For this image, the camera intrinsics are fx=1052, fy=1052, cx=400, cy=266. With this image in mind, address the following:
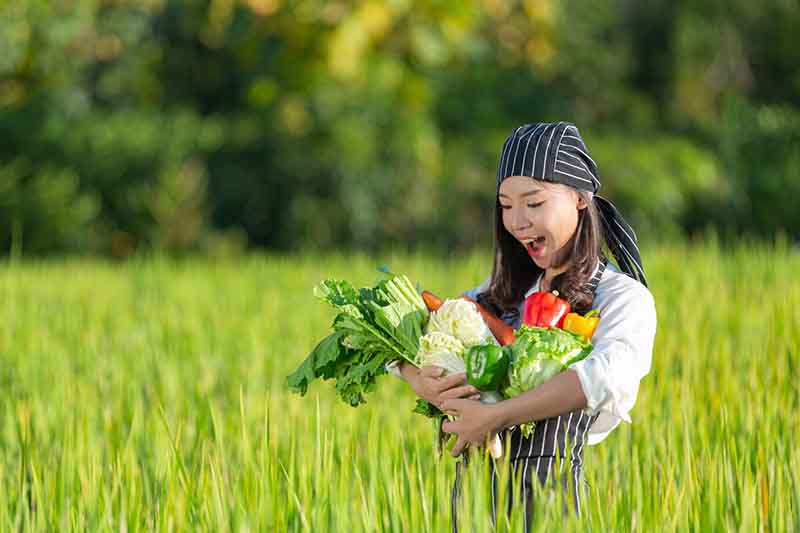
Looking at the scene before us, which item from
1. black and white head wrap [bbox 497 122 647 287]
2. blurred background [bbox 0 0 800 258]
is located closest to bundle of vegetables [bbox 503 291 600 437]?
black and white head wrap [bbox 497 122 647 287]

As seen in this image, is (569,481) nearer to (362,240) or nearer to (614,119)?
(362,240)

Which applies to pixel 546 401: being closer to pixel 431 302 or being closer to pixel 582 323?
pixel 582 323

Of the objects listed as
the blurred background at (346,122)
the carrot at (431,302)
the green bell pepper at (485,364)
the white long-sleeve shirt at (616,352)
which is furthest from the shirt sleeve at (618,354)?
the blurred background at (346,122)

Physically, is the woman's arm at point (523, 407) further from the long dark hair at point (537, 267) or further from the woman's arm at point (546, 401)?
the long dark hair at point (537, 267)

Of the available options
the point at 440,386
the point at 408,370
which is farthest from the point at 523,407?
the point at 408,370

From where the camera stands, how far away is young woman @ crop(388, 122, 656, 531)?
170cm

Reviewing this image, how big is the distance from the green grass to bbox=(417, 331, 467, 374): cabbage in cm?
18

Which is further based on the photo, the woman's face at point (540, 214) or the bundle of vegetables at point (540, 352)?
the woman's face at point (540, 214)

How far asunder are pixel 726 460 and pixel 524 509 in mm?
553

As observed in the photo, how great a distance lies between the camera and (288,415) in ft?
9.27

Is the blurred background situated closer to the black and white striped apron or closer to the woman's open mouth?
the woman's open mouth

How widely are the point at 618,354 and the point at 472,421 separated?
0.26 m

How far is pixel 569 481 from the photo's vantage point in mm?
1700

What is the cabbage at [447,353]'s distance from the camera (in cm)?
175
